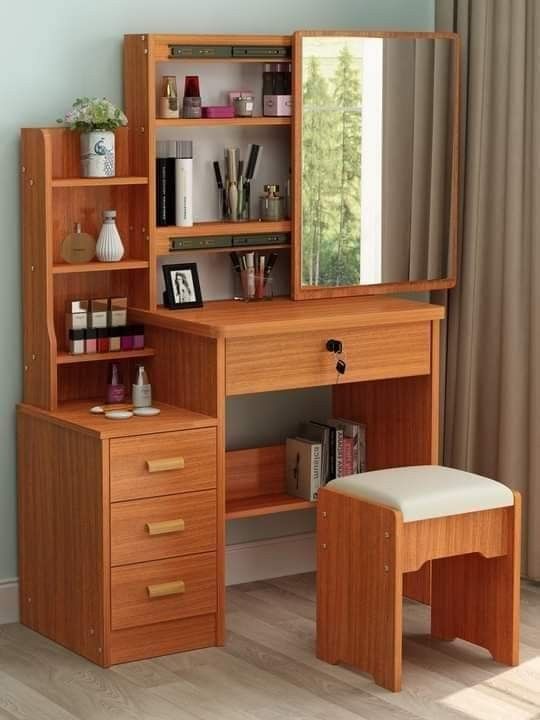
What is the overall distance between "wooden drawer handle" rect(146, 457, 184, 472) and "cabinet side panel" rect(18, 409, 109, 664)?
0.12 metres

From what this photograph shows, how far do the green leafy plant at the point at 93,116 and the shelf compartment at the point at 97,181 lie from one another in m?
0.13

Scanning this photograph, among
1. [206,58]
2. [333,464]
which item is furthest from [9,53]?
[333,464]

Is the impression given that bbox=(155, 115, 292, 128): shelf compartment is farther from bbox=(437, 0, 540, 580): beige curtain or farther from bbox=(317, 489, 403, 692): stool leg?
bbox=(317, 489, 403, 692): stool leg

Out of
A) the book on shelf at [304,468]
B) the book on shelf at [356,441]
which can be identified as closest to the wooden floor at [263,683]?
the book on shelf at [304,468]

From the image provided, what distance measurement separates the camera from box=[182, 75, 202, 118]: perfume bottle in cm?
372

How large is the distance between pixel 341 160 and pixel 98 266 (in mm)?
785

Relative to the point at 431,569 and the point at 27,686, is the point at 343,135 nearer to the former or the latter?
the point at 431,569

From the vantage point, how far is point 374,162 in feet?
13.1

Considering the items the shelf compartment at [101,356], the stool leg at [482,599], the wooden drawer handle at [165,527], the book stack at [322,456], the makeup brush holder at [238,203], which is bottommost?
the stool leg at [482,599]

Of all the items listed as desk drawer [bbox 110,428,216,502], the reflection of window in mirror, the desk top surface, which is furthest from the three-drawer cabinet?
the reflection of window in mirror

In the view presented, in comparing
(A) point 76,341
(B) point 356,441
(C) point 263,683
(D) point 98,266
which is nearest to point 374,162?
(B) point 356,441

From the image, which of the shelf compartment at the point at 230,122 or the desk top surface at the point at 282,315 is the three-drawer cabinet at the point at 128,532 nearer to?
the desk top surface at the point at 282,315

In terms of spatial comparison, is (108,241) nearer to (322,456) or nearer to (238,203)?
(238,203)

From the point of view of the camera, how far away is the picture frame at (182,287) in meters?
3.74
